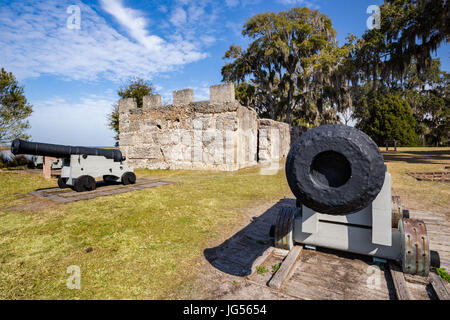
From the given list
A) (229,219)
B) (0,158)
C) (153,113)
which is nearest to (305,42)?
(153,113)

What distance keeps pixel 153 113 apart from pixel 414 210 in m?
10.5

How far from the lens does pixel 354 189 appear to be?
1751 millimetres

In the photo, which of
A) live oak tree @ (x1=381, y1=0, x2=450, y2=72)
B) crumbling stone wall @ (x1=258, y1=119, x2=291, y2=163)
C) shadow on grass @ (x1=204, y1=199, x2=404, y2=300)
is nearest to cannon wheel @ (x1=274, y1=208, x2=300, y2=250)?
shadow on grass @ (x1=204, y1=199, x2=404, y2=300)

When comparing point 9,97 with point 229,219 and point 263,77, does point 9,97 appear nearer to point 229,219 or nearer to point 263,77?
point 229,219

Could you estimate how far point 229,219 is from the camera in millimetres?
4176

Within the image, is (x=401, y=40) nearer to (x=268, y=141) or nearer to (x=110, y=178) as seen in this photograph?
(x=268, y=141)

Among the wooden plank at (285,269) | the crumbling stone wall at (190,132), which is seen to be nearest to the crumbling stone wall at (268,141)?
the crumbling stone wall at (190,132)

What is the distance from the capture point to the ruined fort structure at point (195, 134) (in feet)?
32.6

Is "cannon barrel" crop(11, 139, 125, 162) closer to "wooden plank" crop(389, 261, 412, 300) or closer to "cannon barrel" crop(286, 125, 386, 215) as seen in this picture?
"cannon barrel" crop(286, 125, 386, 215)

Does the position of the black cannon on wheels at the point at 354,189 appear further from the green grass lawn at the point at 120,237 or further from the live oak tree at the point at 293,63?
the live oak tree at the point at 293,63

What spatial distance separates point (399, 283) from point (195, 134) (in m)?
9.20

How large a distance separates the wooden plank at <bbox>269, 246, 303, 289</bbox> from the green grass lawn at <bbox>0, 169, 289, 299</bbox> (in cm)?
84

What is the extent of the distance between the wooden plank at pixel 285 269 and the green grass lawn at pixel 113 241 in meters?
0.84

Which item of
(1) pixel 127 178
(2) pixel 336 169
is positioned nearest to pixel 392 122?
(1) pixel 127 178
